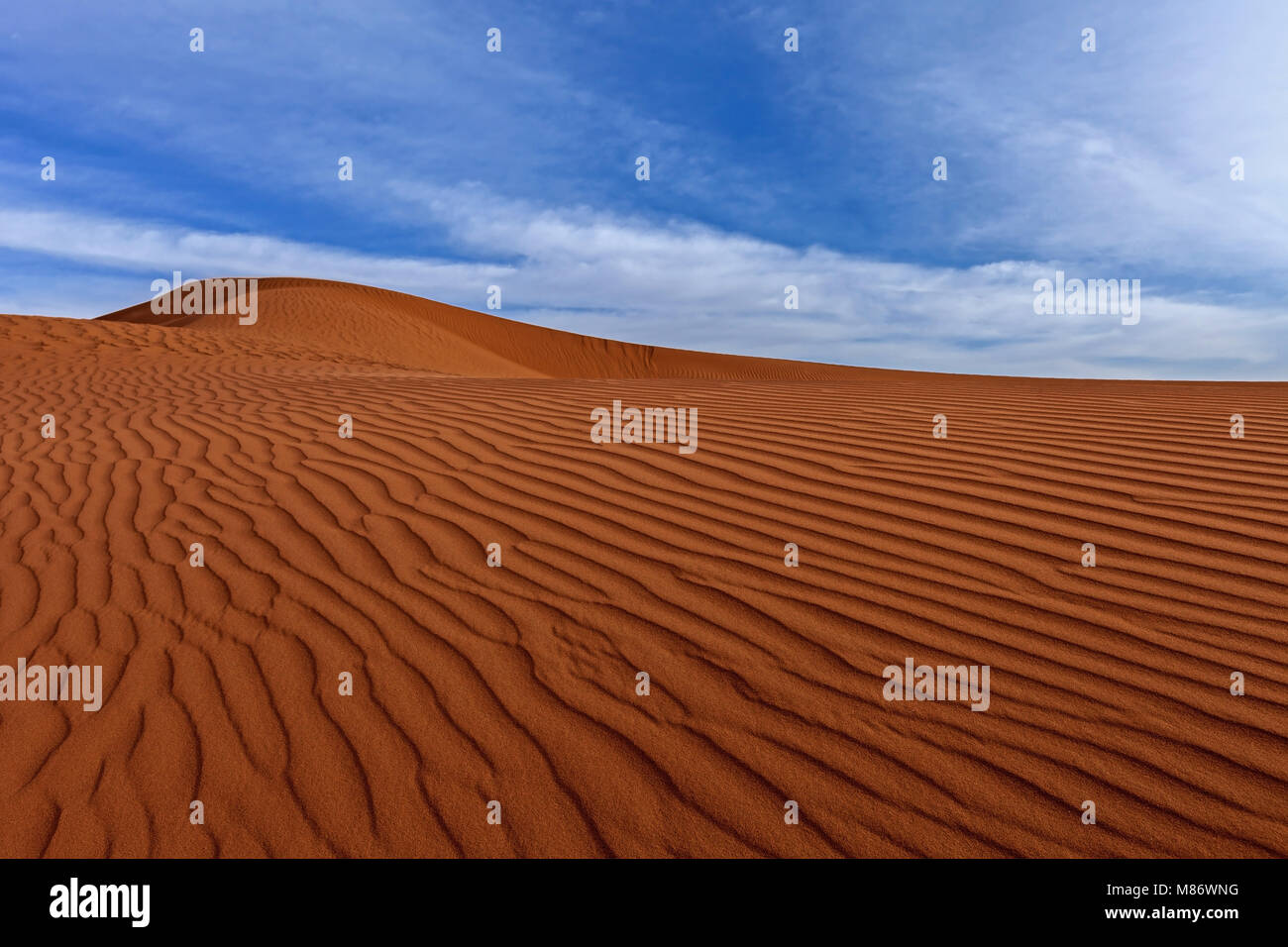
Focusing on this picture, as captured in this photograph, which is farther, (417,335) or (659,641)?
(417,335)

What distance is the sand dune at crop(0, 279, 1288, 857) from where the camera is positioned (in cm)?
191

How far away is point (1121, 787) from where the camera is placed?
1898 mm

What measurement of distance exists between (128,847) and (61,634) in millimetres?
1384

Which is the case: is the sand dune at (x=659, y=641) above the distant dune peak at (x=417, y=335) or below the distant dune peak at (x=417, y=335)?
below

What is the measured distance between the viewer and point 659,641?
8.59ft

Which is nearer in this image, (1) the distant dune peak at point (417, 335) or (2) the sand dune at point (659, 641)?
(2) the sand dune at point (659, 641)

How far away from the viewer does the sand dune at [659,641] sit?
191cm

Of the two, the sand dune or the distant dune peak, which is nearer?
the sand dune

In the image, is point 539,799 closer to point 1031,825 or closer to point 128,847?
point 128,847

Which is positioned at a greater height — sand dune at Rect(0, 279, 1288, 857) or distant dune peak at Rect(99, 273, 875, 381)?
distant dune peak at Rect(99, 273, 875, 381)
